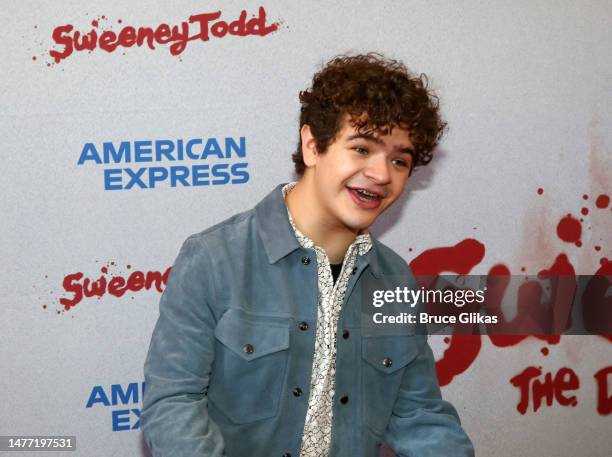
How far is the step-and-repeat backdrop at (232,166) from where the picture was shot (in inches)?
82.4

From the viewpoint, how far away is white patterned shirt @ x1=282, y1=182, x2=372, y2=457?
1624 millimetres

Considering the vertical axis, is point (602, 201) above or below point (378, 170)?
above

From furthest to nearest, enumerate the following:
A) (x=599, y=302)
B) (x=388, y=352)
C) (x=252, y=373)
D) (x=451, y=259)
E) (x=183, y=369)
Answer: (x=599, y=302), (x=451, y=259), (x=388, y=352), (x=252, y=373), (x=183, y=369)

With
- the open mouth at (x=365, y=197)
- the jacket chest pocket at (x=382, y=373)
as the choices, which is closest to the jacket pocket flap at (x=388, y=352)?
the jacket chest pocket at (x=382, y=373)

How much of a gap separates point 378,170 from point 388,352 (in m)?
0.41

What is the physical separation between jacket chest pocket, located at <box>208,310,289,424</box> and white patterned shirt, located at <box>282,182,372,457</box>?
0.08 m

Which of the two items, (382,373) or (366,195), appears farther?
(382,373)

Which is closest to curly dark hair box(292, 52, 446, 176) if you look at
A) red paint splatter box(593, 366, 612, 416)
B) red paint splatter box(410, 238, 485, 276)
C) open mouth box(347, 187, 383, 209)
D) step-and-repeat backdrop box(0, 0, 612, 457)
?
open mouth box(347, 187, 383, 209)

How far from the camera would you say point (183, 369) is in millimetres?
1474

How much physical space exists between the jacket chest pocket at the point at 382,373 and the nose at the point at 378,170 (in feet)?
1.17

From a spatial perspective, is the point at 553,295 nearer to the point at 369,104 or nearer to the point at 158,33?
the point at 369,104

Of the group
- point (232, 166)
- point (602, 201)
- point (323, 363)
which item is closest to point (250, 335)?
point (323, 363)

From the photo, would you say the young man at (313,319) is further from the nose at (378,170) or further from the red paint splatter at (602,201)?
the red paint splatter at (602,201)

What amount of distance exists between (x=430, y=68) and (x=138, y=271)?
985 mm
